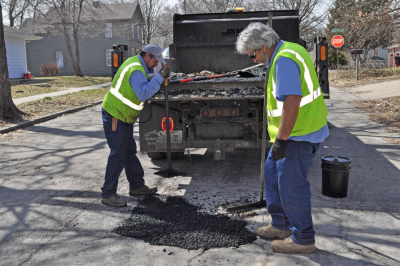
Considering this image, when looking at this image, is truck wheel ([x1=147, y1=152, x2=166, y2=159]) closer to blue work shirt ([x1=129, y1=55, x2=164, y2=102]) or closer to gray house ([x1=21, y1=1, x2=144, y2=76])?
blue work shirt ([x1=129, y1=55, x2=164, y2=102])

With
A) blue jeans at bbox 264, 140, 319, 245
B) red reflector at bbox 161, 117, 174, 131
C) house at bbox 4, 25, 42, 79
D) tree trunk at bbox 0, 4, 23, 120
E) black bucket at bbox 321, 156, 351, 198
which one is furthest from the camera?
house at bbox 4, 25, 42, 79

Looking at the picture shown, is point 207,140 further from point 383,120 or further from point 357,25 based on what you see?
point 357,25

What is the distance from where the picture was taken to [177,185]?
5.54 m

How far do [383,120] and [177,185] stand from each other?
7.48m

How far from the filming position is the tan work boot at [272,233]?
3744mm

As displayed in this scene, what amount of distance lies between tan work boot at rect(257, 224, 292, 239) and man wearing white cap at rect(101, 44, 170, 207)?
1.69 meters

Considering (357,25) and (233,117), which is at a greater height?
(357,25)

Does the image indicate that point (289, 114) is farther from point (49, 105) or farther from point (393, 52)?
point (393, 52)

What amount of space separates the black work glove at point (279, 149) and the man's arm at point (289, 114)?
45 mm

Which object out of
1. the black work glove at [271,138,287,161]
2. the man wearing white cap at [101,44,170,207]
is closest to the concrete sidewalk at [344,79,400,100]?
the man wearing white cap at [101,44,170,207]

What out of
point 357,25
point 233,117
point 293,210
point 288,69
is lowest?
point 293,210

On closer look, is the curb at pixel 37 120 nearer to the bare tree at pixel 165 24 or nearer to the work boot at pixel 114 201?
the work boot at pixel 114 201

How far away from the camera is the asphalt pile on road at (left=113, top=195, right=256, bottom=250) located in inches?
146

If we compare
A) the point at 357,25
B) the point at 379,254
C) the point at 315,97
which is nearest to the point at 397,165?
the point at 379,254
